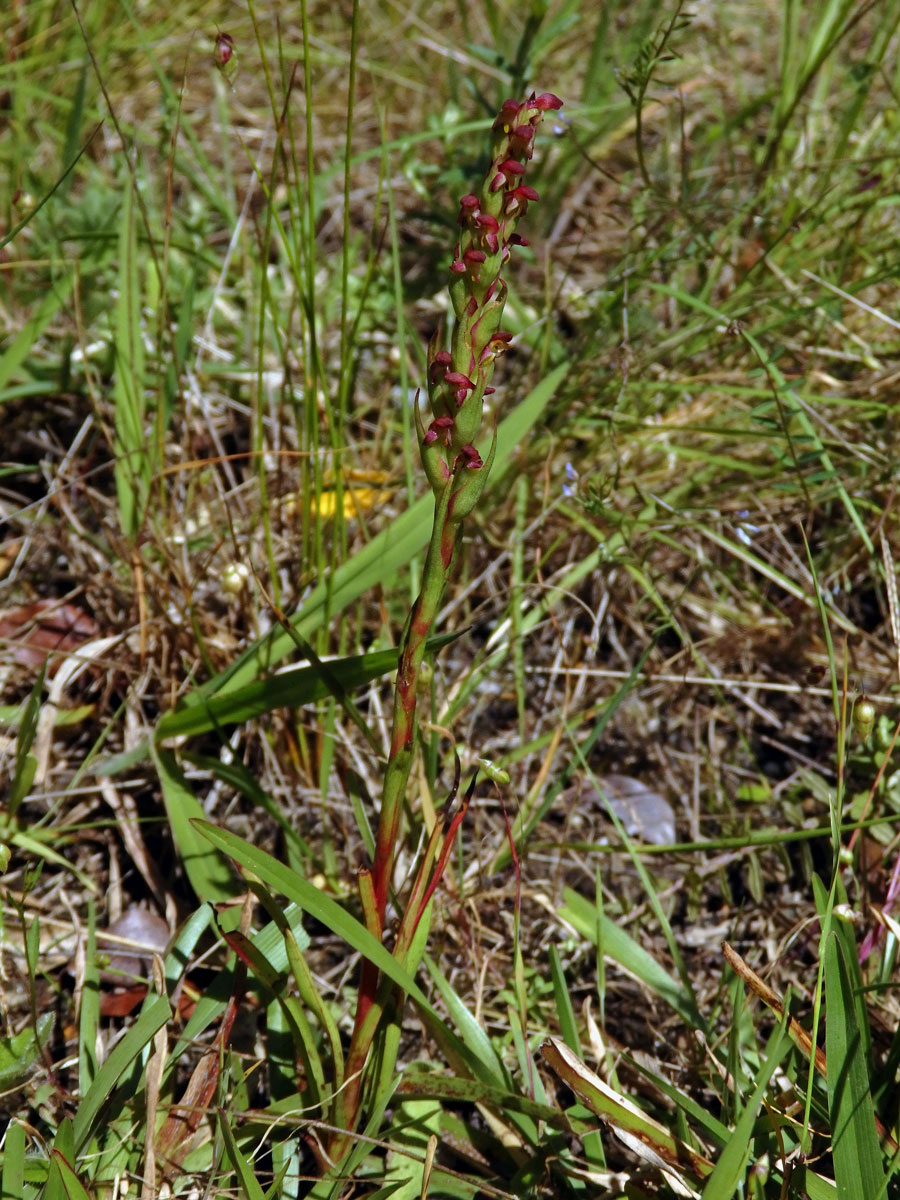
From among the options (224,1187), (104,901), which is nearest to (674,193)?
(104,901)

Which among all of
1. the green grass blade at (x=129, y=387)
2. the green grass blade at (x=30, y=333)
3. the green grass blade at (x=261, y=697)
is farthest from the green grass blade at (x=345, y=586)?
the green grass blade at (x=30, y=333)

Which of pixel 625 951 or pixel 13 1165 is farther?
pixel 625 951

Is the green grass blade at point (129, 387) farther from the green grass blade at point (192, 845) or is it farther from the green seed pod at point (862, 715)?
the green seed pod at point (862, 715)

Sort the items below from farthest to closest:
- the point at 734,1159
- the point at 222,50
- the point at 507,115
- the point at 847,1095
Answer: the point at 222,50
the point at 847,1095
the point at 734,1159
the point at 507,115

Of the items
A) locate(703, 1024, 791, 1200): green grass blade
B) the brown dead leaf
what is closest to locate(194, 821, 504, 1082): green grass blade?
locate(703, 1024, 791, 1200): green grass blade

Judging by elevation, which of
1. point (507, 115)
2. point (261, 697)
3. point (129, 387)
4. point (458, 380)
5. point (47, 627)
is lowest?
point (47, 627)

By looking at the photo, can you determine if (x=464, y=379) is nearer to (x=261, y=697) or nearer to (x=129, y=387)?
(x=261, y=697)

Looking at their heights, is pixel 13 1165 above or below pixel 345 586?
below

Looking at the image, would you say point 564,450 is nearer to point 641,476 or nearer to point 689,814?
point 641,476

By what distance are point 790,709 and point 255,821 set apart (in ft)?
3.51

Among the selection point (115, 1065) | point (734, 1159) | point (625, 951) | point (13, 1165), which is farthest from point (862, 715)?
point (13, 1165)

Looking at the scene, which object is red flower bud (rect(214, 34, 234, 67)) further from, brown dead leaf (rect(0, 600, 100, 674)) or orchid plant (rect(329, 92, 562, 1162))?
brown dead leaf (rect(0, 600, 100, 674))

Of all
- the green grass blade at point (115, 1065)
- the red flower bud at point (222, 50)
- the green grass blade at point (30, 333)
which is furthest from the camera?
the green grass blade at point (30, 333)

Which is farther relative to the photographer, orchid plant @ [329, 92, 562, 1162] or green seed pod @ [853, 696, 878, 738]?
green seed pod @ [853, 696, 878, 738]
